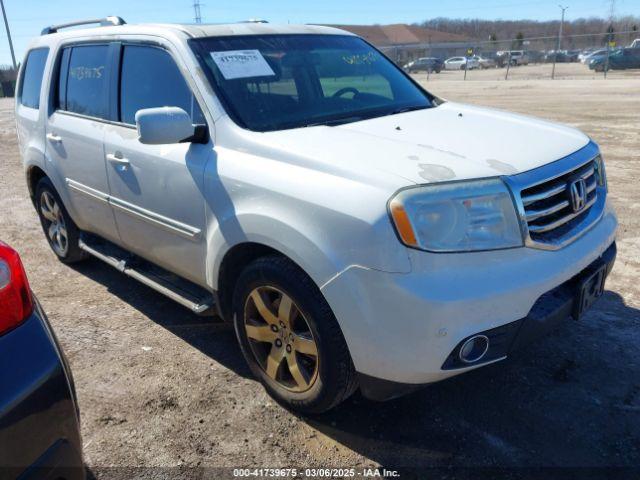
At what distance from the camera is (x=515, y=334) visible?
2350mm

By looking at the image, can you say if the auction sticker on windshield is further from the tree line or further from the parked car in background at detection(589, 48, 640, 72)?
the tree line

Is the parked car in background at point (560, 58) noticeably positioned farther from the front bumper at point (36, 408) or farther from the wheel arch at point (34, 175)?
the front bumper at point (36, 408)

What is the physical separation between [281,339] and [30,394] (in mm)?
1303

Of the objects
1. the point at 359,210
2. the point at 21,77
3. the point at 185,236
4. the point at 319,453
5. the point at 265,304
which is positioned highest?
the point at 21,77

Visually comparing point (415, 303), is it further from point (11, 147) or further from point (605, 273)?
point (11, 147)

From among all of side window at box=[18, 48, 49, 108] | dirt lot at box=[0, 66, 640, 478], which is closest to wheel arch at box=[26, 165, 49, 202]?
side window at box=[18, 48, 49, 108]

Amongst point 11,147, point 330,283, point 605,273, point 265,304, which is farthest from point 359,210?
point 11,147

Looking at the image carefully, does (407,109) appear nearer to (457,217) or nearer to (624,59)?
(457,217)

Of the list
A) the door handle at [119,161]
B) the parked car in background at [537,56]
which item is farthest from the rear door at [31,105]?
the parked car in background at [537,56]

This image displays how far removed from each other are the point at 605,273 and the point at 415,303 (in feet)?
4.25

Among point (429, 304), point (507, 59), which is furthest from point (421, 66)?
point (429, 304)

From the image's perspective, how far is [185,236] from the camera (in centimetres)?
317

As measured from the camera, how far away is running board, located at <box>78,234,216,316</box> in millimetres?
3323

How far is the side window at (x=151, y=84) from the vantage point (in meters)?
3.18
